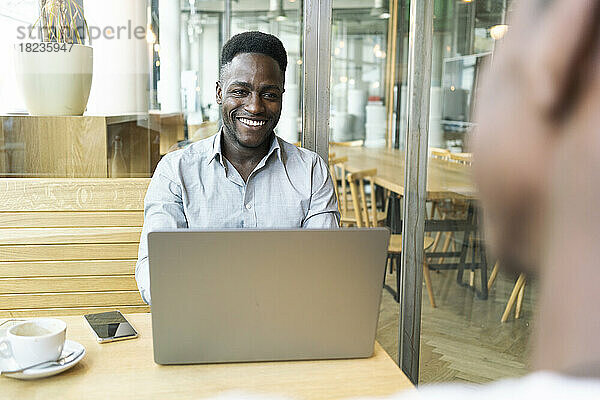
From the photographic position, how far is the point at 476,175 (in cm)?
25

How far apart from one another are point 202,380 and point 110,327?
37 centimetres

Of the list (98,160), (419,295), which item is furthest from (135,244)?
(419,295)

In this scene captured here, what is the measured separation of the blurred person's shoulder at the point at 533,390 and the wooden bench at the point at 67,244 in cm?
219

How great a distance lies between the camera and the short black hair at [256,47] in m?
2.12

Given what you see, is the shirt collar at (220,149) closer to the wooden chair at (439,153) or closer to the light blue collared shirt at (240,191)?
the light blue collared shirt at (240,191)

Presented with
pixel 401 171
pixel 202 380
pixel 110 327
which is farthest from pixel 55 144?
pixel 401 171

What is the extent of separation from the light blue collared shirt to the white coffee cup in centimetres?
72

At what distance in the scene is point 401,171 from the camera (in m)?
3.81

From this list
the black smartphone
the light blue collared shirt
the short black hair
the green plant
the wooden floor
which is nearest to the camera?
the black smartphone

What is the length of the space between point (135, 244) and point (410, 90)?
1.13 m

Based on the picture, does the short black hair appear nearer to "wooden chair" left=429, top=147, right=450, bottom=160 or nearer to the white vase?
the white vase

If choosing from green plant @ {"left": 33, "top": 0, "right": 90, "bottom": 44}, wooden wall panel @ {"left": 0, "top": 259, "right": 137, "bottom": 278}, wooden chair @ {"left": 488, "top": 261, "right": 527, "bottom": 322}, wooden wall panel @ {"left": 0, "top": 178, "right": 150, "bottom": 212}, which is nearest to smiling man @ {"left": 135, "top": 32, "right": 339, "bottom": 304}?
wooden wall panel @ {"left": 0, "top": 178, "right": 150, "bottom": 212}

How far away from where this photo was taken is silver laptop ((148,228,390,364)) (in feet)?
3.74

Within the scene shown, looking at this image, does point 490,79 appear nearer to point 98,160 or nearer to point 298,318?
point 298,318
